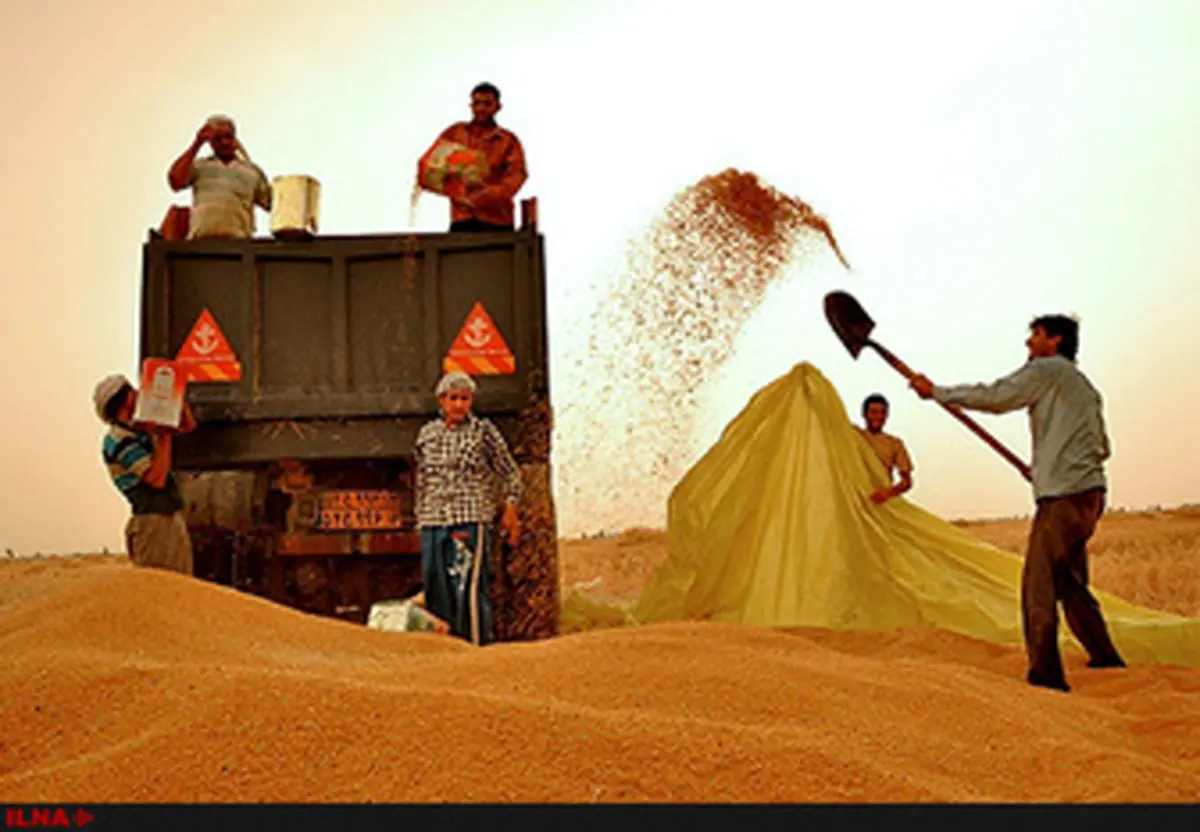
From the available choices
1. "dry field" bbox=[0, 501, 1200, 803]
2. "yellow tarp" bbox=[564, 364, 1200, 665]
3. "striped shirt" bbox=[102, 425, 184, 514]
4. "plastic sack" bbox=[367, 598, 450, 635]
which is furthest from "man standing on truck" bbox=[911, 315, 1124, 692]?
"striped shirt" bbox=[102, 425, 184, 514]

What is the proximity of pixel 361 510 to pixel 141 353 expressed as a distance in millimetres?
1651

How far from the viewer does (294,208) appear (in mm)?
7191

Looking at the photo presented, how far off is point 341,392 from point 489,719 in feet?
13.5

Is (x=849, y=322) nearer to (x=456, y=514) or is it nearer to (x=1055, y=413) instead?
(x=1055, y=413)

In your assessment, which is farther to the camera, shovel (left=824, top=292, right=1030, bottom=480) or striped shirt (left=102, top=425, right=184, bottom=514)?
shovel (left=824, top=292, right=1030, bottom=480)

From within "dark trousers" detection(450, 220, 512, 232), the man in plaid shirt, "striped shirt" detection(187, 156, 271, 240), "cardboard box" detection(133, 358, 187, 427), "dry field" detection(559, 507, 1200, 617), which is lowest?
"dry field" detection(559, 507, 1200, 617)

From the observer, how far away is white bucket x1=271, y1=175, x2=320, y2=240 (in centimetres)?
714

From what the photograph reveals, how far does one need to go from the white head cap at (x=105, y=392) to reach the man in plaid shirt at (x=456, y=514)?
1602 mm

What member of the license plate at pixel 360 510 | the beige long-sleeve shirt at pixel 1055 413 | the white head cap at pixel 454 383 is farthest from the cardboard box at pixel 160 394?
the beige long-sleeve shirt at pixel 1055 413

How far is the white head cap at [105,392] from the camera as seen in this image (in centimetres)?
602

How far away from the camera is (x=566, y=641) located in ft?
15.7

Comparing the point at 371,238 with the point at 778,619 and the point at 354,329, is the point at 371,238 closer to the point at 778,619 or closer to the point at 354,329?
the point at 354,329

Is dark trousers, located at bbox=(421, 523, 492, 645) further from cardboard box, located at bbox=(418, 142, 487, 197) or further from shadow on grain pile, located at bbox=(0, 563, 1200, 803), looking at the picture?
cardboard box, located at bbox=(418, 142, 487, 197)
